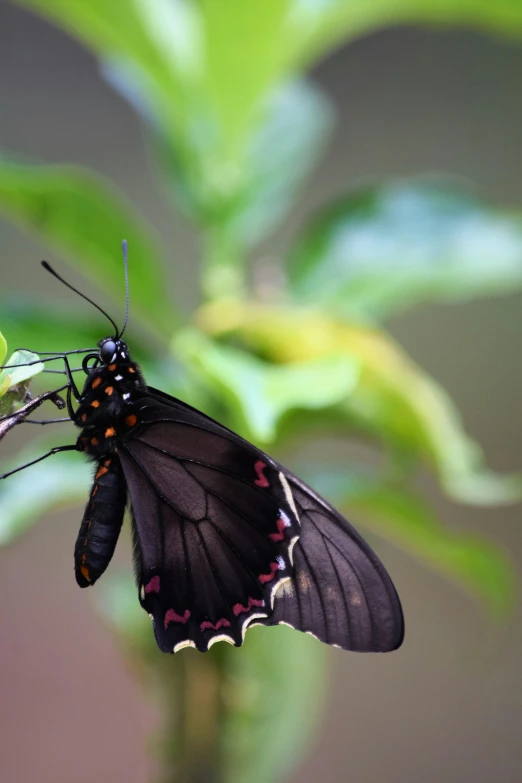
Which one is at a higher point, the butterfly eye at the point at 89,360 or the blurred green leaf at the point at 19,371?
the butterfly eye at the point at 89,360

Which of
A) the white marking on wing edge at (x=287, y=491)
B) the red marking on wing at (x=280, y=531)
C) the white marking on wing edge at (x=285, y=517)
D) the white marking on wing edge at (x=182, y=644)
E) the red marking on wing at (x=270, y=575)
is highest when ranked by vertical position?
the white marking on wing edge at (x=287, y=491)

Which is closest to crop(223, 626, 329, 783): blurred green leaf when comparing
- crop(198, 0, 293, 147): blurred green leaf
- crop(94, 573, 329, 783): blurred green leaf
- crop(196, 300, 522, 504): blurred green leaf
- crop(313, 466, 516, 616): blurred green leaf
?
crop(94, 573, 329, 783): blurred green leaf

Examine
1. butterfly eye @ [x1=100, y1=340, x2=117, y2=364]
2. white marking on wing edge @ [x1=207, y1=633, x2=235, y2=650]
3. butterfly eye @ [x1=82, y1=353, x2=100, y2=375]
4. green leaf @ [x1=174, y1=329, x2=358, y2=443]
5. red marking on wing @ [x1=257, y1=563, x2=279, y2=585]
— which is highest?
butterfly eye @ [x1=82, y1=353, x2=100, y2=375]

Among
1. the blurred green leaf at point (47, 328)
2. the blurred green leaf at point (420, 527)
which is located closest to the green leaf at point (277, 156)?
the blurred green leaf at point (47, 328)

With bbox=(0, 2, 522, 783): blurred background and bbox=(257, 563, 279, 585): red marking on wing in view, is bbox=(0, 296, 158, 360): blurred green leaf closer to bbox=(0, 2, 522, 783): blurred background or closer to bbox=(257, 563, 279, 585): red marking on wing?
bbox=(257, 563, 279, 585): red marking on wing

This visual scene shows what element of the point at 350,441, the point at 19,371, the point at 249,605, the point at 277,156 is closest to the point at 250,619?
the point at 249,605

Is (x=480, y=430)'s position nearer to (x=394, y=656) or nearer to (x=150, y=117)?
(x=394, y=656)

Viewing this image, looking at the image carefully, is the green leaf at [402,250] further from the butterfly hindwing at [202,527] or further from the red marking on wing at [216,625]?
the red marking on wing at [216,625]
